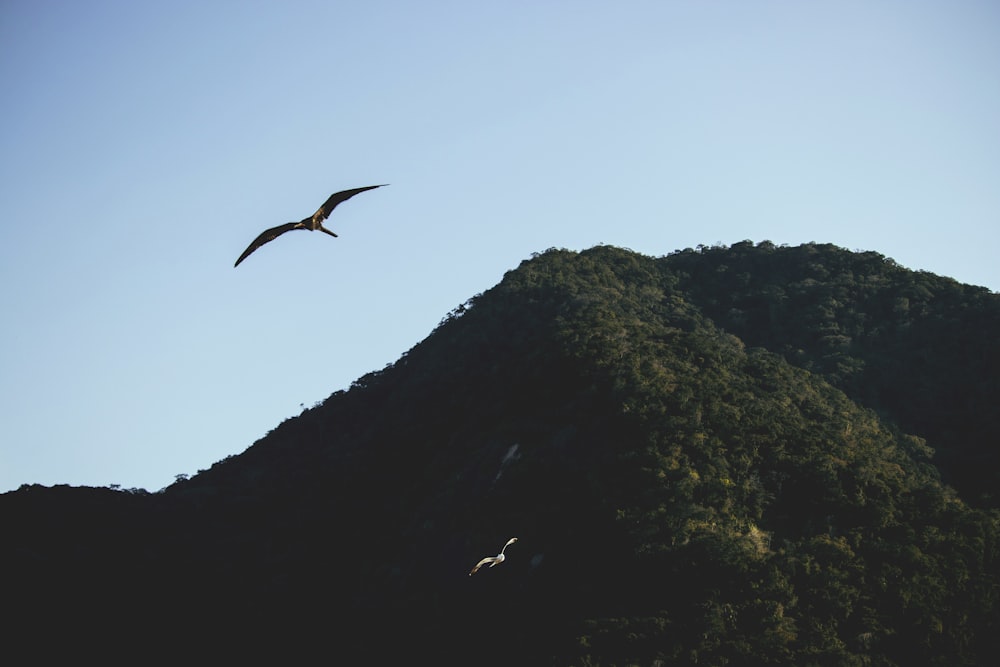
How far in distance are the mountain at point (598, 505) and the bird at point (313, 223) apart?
1341 inches

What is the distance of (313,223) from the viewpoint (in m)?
20.3

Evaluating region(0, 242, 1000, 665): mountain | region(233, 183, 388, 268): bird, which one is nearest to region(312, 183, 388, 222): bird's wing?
region(233, 183, 388, 268): bird

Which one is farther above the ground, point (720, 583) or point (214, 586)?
point (214, 586)

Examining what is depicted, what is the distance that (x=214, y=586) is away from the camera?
72.8m

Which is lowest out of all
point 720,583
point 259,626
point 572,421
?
point 720,583

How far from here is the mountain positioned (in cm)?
5372

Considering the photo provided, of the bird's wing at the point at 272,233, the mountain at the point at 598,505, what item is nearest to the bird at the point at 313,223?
the bird's wing at the point at 272,233

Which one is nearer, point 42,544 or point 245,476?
point 42,544

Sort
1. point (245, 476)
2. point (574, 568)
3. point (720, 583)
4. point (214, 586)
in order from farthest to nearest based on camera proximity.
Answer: point (245, 476)
point (214, 586)
point (574, 568)
point (720, 583)

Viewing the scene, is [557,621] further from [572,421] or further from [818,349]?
[818,349]

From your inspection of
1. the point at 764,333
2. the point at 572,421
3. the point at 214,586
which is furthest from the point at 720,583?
the point at 764,333

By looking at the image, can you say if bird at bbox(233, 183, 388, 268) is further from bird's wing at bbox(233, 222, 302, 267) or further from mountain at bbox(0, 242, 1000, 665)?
mountain at bbox(0, 242, 1000, 665)

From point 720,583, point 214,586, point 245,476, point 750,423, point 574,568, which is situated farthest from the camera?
point 245,476

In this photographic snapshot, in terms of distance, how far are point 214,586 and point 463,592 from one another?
2062 cm
